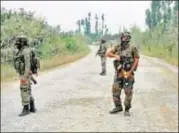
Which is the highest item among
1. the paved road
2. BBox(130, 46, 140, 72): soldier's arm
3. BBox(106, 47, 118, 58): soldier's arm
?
BBox(106, 47, 118, 58): soldier's arm

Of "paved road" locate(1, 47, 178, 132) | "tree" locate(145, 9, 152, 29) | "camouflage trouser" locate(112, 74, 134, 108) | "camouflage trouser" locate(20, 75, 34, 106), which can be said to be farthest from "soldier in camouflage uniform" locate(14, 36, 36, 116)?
"tree" locate(145, 9, 152, 29)

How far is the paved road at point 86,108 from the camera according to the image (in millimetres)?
12277

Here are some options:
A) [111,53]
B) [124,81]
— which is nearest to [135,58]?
[111,53]

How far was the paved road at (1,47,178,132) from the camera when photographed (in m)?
12.3

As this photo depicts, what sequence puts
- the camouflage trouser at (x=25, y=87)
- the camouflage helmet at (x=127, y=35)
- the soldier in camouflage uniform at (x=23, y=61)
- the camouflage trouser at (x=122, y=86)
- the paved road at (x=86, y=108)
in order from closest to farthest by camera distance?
the soldier in camouflage uniform at (x=23, y=61) → the camouflage trouser at (x=25, y=87) → the camouflage helmet at (x=127, y=35) → the camouflage trouser at (x=122, y=86) → the paved road at (x=86, y=108)

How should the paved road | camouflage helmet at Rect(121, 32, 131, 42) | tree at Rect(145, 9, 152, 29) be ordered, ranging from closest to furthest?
camouflage helmet at Rect(121, 32, 131, 42), the paved road, tree at Rect(145, 9, 152, 29)

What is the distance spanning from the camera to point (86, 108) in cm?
1544

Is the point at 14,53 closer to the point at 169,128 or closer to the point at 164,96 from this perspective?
the point at 169,128

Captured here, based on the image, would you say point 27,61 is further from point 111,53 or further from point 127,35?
point 127,35

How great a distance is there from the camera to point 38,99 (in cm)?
1720

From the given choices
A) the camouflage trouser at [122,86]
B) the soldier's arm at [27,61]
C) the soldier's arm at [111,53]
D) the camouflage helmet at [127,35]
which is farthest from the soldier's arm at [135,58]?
the soldier's arm at [27,61]

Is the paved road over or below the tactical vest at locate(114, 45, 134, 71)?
below

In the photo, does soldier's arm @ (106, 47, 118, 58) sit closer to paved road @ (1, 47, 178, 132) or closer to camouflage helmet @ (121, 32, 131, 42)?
camouflage helmet @ (121, 32, 131, 42)

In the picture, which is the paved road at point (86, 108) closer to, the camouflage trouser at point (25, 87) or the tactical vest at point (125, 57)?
the camouflage trouser at point (25, 87)
